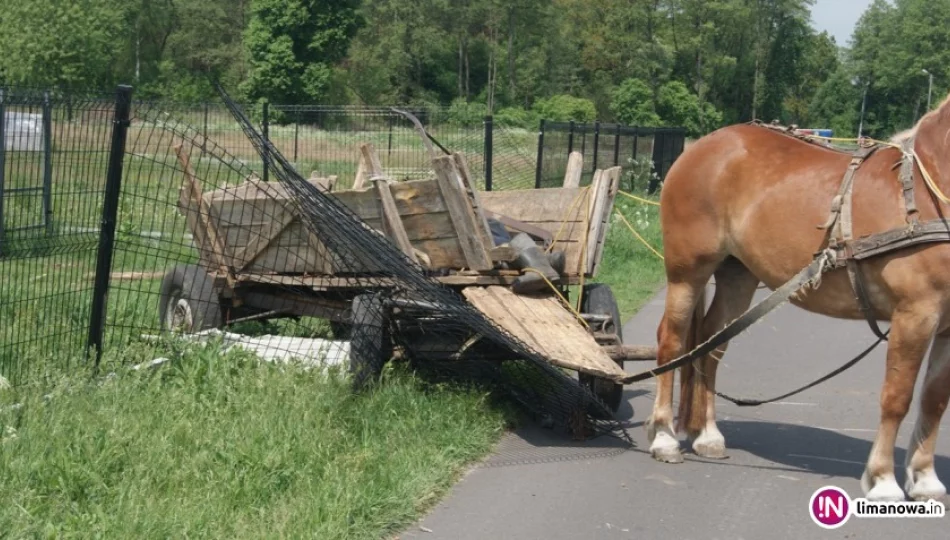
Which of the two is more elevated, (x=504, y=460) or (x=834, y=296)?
(x=834, y=296)

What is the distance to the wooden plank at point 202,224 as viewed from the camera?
8.50 m

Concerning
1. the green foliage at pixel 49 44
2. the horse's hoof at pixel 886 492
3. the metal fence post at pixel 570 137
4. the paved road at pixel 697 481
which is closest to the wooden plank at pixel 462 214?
the paved road at pixel 697 481

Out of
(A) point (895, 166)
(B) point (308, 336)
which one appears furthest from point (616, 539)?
(B) point (308, 336)

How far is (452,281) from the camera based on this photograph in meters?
7.65

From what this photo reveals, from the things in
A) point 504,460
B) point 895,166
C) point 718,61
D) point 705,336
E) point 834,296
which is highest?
point 718,61

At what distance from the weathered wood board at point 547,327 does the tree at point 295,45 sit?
55.5 metres

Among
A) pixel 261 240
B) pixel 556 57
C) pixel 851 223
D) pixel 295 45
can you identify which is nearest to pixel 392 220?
pixel 261 240

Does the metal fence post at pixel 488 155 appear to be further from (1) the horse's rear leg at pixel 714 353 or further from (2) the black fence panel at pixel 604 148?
(1) the horse's rear leg at pixel 714 353

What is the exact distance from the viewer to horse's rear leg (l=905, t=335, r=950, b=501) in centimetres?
599

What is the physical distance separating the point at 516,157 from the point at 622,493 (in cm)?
1238

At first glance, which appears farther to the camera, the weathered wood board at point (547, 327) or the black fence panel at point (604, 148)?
the black fence panel at point (604, 148)

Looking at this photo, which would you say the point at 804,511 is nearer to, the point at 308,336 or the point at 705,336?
the point at 705,336

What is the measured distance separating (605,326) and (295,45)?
58.7 m

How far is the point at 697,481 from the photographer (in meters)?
6.50
